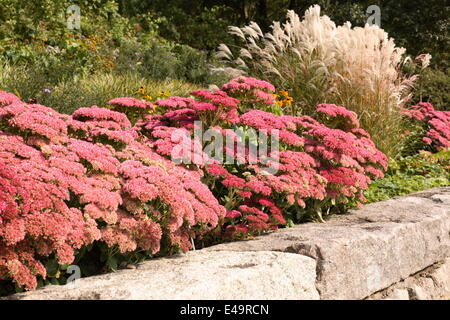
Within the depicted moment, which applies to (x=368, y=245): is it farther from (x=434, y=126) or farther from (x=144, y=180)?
(x=434, y=126)

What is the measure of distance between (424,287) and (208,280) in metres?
2.27

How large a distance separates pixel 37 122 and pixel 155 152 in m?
0.97

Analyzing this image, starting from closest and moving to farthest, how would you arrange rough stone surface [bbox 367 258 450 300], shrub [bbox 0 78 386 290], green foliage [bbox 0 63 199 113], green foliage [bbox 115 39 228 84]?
shrub [bbox 0 78 386 290] → rough stone surface [bbox 367 258 450 300] → green foliage [bbox 0 63 199 113] → green foliage [bbox 115 39 228 84]

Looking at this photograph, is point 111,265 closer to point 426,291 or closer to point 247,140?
point 247,140

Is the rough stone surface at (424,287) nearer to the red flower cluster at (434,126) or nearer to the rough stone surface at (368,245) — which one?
the rough stone surface at (368,245)

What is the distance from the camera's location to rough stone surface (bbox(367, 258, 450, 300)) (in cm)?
399

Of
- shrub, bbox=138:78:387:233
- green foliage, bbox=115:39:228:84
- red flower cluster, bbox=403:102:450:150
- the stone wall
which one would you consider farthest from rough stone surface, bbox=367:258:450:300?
green foliage, bbox=115:39:228:84

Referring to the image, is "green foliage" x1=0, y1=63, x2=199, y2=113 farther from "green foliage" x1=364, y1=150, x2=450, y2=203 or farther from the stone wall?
"green foliage" x1=364, y1=150, x2=450, y2=203

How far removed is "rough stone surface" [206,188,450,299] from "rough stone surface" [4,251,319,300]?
154mm

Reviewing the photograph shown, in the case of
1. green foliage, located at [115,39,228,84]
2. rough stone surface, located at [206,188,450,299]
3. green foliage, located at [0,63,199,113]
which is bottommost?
rough stone surface, located at [206,188,450,299]

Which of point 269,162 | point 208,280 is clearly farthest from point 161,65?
point 208,280

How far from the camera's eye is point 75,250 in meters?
3.07

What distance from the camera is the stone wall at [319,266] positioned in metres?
2.73

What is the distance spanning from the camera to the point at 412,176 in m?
7.22
